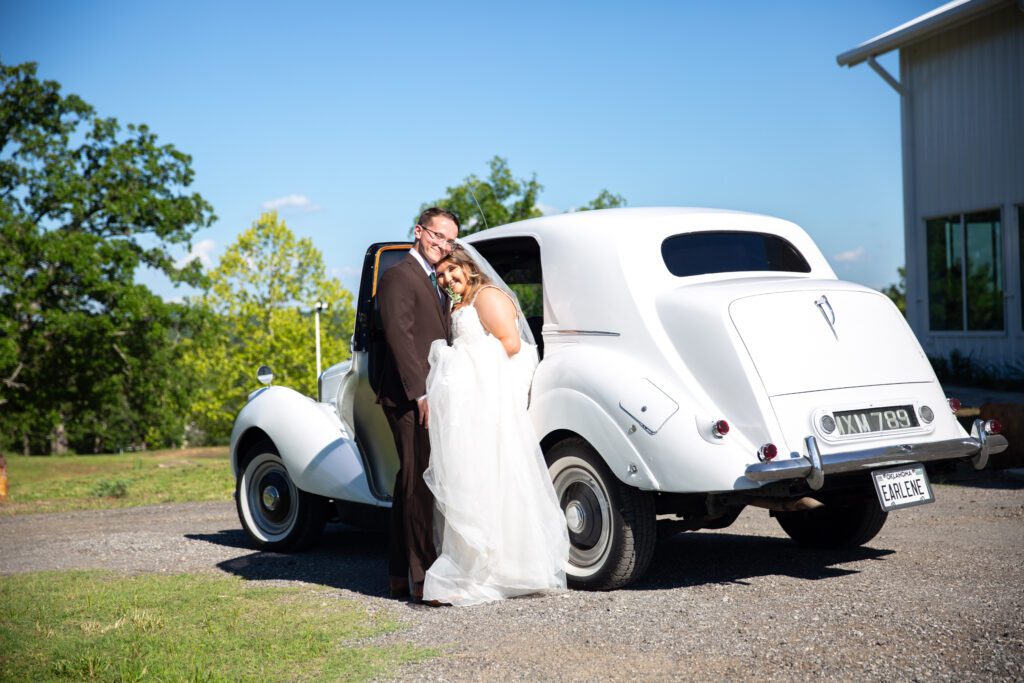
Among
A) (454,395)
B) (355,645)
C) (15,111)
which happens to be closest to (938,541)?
(454,395)

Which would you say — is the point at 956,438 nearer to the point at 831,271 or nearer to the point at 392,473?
the point at 831,271

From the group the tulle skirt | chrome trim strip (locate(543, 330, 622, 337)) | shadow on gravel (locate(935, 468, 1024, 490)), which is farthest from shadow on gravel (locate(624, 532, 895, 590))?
shadow on gravel (locate(935, 468, 1024, 490))

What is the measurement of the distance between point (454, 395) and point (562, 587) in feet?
3.90

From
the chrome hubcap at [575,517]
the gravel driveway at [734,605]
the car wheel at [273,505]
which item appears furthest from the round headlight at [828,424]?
the car wheel at [273,505]

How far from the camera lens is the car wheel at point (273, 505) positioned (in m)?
7.28

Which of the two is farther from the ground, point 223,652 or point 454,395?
point 454,395

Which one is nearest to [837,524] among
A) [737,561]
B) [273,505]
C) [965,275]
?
[737,561]

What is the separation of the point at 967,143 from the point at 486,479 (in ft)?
49.6

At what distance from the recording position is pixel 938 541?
22.0ft

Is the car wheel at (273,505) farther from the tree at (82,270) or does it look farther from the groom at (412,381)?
the tree at (82,270)

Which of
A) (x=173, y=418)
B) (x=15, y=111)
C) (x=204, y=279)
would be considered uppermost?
(x=15, y=111)

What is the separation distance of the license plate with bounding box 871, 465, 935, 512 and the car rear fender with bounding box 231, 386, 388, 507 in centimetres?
298

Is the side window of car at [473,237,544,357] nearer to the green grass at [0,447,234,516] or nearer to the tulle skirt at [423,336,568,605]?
the tulle skirt at [423,336,568,605]

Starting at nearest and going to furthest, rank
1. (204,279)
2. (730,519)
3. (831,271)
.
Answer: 1. (730,519)
2. (831,271)
3. (204,279)
